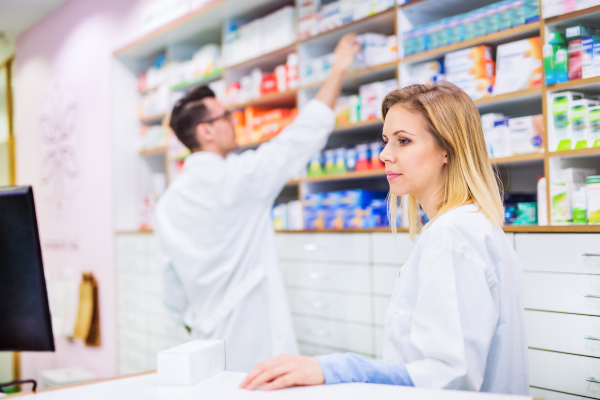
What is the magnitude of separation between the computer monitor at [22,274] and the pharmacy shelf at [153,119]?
11.0 feet

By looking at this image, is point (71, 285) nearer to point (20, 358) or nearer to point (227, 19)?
point (20, 358)

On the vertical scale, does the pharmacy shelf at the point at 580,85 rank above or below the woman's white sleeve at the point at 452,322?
above

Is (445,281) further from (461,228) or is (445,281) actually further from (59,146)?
(59,146)

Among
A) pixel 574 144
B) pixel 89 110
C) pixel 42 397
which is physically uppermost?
pixel 89 110

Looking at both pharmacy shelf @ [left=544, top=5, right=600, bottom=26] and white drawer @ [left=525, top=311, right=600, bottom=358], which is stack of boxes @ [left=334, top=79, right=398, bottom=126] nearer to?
pharmacy shelf @ [left=544, top=5, right=600, bottom=26]

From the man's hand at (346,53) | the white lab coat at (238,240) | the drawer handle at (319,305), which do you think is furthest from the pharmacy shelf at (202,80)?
the drawer handle at (319,305)

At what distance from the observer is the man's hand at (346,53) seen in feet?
9.86

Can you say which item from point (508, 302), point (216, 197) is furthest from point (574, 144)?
point (216, 197)

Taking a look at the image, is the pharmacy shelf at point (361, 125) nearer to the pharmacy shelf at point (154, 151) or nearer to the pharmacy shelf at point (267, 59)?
the pharmacy shelf at point (267, 59)

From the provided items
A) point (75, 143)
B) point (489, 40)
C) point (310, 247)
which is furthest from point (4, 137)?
point (489, 40)

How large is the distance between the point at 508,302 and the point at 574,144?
113cm

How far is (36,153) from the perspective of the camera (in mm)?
6375

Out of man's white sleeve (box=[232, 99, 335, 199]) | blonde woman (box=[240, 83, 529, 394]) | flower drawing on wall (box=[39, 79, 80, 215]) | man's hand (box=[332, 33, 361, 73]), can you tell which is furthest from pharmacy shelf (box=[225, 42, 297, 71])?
flower drawing on wall (box=[39, 79, 80, 215])

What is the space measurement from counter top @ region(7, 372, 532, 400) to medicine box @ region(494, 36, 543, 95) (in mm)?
1696
